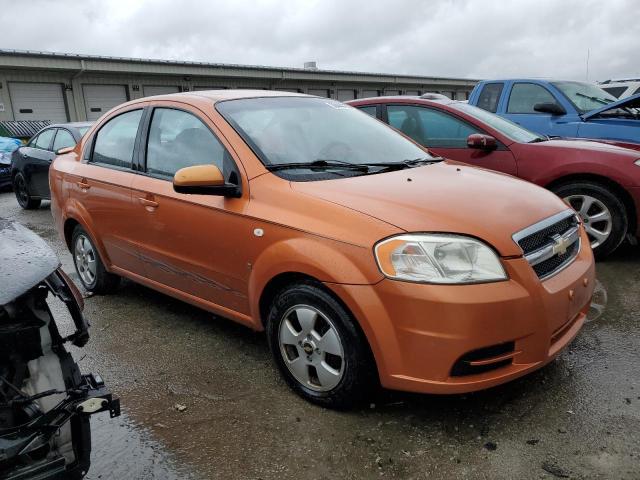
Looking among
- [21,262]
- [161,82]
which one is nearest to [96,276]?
[21,262]

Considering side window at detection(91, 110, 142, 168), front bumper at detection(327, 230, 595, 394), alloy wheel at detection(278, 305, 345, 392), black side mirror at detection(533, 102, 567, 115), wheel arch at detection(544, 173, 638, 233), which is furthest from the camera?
black side mirror at detection(533, 102, 567, 115)

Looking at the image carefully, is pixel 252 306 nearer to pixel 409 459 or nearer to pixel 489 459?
A: pixel 409 459

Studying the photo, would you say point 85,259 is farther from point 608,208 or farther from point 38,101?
point 38,101

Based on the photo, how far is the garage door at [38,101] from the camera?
63.8ft

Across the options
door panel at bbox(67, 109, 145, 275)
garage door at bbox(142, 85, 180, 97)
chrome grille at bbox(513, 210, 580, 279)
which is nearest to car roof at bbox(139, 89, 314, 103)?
door panel at bbox(67, 109, 145, 275)

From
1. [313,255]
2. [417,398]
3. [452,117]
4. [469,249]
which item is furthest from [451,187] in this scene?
[452,117]

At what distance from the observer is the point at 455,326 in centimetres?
232

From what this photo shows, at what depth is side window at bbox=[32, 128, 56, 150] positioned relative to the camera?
354 inches

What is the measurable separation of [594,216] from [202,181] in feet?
12.5

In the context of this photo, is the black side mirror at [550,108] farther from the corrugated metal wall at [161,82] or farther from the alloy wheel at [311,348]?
the corrugated metal wall at [161,82]

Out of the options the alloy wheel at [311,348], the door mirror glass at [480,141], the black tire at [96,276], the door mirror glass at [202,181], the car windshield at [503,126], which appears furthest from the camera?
the car windshield at [503,126]

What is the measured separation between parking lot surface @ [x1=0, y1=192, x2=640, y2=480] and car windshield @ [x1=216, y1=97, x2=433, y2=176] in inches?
51.1

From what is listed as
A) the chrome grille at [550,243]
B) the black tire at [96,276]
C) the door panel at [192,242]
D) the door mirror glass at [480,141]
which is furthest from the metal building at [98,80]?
the chrome grille at [550,243]

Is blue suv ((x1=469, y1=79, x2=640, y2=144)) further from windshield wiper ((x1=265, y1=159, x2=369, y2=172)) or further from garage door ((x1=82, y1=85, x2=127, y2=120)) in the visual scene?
garage door ((x1=82, y1=85, x2=127, y2=120))
